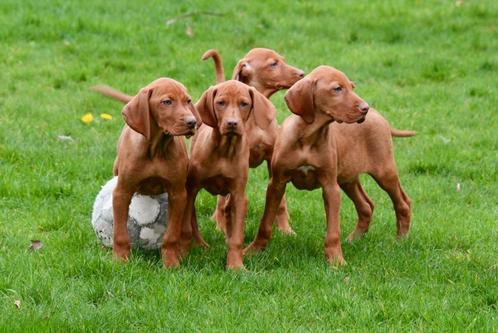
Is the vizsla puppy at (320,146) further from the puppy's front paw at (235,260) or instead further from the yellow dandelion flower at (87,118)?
the yellow dandelion flower at (87,118)

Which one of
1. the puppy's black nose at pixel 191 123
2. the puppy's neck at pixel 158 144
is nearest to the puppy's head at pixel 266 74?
the puppy's neck at pixel 158 144

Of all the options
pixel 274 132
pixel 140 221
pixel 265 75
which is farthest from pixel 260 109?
pixel 265 75

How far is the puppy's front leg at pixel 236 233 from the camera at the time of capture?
6980 mm

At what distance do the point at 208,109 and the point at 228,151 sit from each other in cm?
35

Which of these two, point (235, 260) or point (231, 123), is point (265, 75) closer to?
point (231, 123)

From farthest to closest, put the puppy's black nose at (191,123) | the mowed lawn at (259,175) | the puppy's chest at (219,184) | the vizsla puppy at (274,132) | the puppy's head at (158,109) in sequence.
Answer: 1. the vizsla puppy at (274,132)
2. the puppy's chest at (219,184)
3. the puppy's head at (158,109)
4. the puppy's black nose at (191,123)
5. the mowed lawn at (259,175)

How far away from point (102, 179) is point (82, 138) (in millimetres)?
1333

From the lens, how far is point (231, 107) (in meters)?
6.80

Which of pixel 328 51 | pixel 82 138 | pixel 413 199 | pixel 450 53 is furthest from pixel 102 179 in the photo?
pixel 450 53

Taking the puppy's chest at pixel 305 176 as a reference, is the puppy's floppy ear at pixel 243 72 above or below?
above

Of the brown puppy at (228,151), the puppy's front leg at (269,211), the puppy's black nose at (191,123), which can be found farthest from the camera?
the puppy's front leg at (269,211)

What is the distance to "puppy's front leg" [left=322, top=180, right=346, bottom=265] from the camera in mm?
7145

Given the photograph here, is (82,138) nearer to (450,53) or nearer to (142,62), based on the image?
(142,62)

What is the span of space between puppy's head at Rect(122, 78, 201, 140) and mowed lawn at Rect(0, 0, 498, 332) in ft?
3.23
